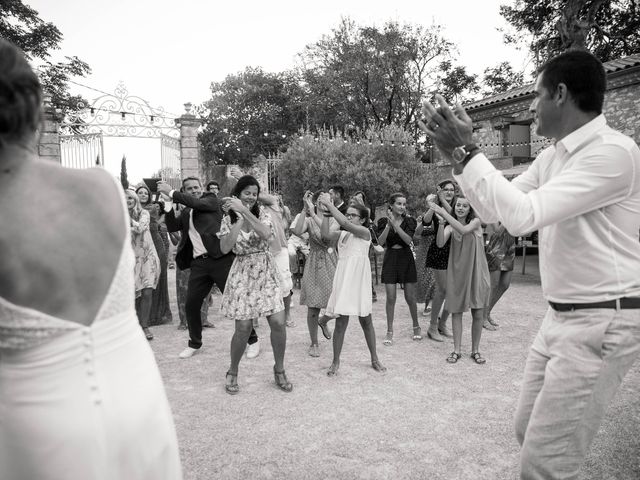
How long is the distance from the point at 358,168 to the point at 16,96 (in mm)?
11102

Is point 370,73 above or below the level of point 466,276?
above

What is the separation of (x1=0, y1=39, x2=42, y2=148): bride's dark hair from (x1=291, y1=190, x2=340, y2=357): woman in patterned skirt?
172 inches

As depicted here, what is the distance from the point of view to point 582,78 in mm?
1952

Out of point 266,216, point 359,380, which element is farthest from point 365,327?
point 266,216

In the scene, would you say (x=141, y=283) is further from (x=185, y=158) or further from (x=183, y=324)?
(x=185, y=158)

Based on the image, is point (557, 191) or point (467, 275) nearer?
point (557, 191)

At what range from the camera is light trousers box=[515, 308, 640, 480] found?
1.84m

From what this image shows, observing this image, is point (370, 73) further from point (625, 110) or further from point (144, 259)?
point (144, 259)

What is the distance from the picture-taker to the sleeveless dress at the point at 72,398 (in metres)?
1.25

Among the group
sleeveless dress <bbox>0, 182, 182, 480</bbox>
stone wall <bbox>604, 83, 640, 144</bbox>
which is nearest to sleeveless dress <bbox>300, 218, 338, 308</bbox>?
sleeveless dress <bbox>0, 182, 182, 480</bbox>

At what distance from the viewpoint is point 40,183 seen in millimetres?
1246

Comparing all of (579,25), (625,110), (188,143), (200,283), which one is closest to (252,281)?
(200,283)

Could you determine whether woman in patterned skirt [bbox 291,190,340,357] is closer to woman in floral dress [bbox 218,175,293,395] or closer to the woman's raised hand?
woman in floral dress [bbox 218,175,293,395]

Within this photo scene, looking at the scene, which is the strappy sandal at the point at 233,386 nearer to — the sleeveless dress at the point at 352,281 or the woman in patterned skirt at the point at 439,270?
the sleeveless dress at the point at 352,281
